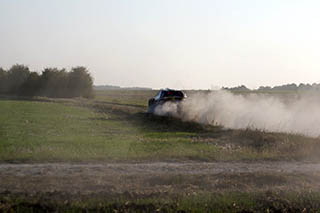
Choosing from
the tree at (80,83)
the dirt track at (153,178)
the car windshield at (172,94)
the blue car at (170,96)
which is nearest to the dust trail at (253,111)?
the blue car at (170,96)

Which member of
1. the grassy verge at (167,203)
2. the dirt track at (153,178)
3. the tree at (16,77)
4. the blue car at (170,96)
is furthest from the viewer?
the tree at (16,77)

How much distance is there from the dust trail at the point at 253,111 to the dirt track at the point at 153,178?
43.9 feet

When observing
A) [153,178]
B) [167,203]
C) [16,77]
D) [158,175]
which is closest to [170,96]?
[158,175]

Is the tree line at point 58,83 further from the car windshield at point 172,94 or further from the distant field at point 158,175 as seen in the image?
the distant field at point 158,175

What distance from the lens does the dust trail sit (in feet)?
84.5

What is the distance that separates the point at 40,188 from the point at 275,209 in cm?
485

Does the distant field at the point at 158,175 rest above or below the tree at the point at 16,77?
below

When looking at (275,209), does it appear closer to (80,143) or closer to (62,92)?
(80,143)

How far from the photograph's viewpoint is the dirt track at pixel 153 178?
884 centimetres

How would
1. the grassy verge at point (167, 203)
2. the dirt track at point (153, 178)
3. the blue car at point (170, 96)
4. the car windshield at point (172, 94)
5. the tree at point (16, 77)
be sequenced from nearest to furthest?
the grassy verge at point (167, 203) < the dirt track at point (153, 178) < the blue car at point (170, 96) < the car windshield at point (172, 94) < the tree at point (16, 77)

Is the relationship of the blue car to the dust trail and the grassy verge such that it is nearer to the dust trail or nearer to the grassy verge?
the dust trail

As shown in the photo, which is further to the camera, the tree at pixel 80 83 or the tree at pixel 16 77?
the tree at pixel 16 77

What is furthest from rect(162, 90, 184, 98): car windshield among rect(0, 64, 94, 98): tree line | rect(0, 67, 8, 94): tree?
rect(0, 67, 8, 94): tree

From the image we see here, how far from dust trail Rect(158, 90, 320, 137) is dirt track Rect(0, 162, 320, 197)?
1338 cm
